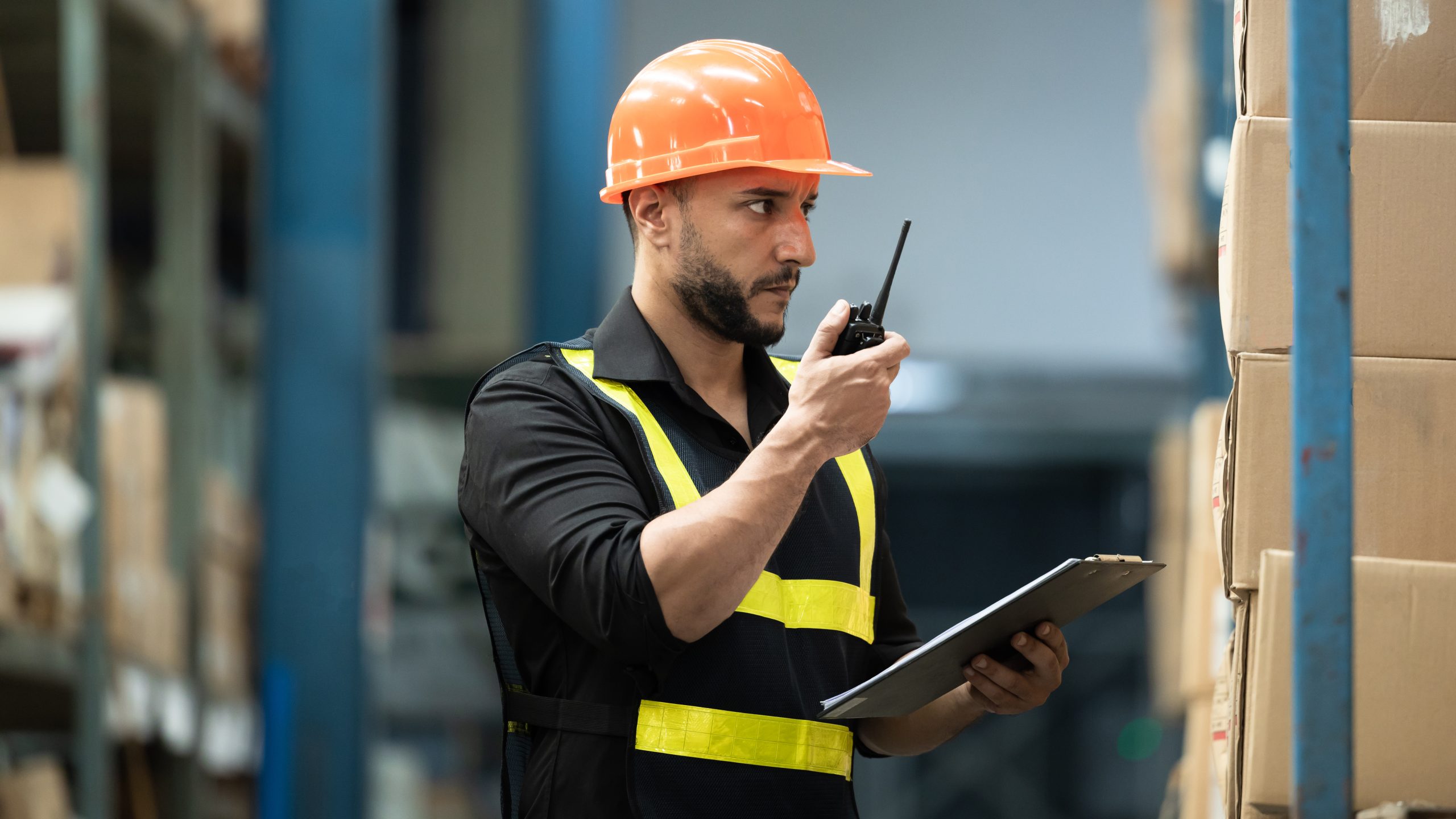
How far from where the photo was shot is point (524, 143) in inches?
328

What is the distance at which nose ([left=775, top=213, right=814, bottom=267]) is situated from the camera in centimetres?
250

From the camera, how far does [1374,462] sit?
7.15 feet

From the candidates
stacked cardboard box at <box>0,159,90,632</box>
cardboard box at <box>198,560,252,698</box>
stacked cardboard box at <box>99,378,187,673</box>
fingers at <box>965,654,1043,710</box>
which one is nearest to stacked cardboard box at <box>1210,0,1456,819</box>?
fingers at <box>965,654,1043,710</box>

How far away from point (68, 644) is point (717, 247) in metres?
2.84

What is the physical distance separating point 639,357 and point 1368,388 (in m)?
1.05

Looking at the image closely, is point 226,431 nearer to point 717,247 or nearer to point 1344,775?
point 717,247

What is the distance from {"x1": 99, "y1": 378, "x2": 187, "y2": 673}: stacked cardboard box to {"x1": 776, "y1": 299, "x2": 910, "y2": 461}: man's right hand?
10.8 ft

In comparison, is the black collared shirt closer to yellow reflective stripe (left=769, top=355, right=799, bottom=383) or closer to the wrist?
the wrist

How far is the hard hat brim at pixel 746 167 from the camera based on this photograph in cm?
250

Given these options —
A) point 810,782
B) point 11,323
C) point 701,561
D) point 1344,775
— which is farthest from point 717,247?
point 11,323

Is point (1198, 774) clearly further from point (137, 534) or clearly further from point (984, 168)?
point (984, 168)

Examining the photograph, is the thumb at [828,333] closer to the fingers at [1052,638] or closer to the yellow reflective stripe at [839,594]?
the yellow reflective stripe at [839,594]

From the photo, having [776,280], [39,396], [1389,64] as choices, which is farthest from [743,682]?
[39,396]

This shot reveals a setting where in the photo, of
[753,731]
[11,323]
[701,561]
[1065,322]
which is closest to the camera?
[701,561]
